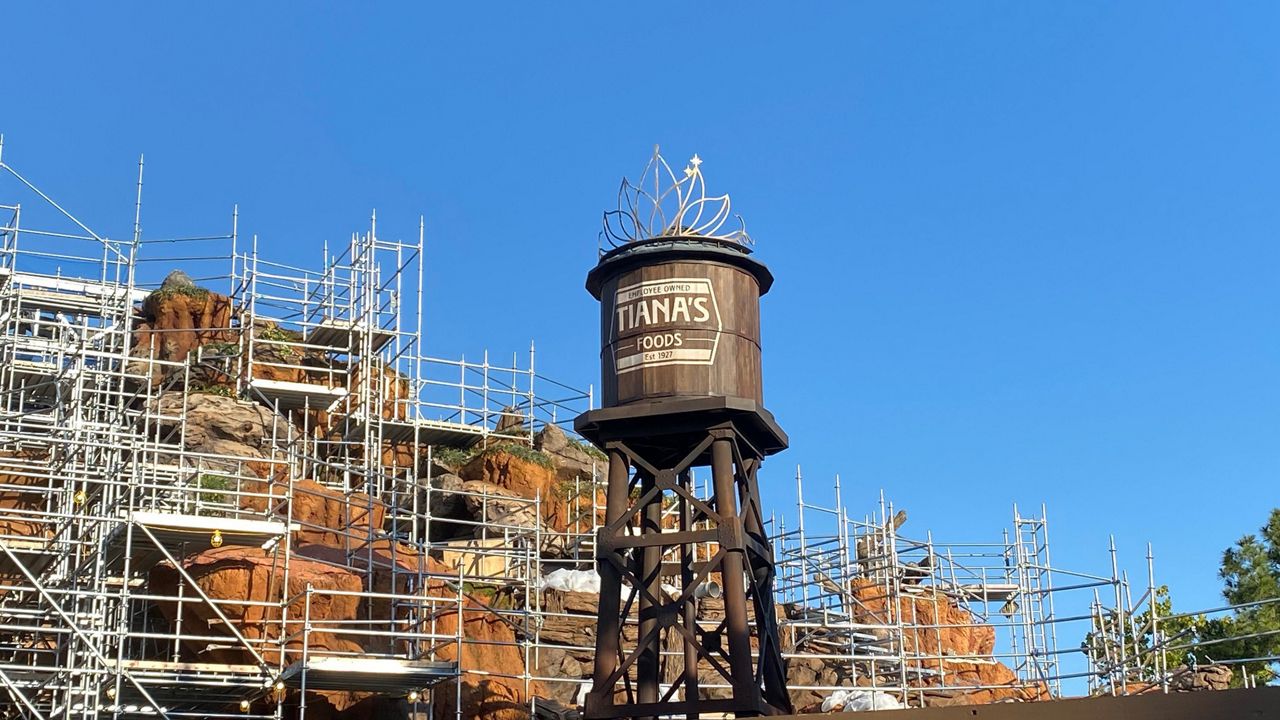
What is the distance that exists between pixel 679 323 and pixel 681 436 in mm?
1544

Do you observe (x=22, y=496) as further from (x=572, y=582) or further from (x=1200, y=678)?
(x=1200, y=678)

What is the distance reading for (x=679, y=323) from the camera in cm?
2284

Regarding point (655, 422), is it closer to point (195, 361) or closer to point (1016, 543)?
point (1016, 543)

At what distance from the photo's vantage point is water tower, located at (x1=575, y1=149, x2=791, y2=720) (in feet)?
71.8

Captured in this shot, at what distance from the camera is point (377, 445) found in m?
38.3

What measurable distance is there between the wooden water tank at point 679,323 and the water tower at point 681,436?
0.02 metres

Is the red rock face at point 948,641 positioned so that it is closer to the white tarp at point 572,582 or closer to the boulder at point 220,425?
the white tarp at point 572,582

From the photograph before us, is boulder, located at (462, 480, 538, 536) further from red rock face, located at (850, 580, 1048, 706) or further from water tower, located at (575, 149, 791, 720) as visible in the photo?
water tower, located at (575, 149, 791, 720)

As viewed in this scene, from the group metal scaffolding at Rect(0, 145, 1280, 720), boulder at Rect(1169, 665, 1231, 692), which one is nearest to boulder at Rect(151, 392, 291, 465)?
metal scaffolding at Rect(0, 145, 1280, 720)

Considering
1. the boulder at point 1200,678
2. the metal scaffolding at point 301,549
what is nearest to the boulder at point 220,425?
the metal scaffolding at point 301,549

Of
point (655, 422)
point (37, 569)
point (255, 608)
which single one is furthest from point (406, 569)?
point (655, 422)

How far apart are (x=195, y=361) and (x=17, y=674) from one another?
13.7 metres

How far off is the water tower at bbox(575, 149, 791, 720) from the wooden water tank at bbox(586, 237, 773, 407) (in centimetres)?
2

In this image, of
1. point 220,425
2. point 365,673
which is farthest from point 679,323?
point 220,425
